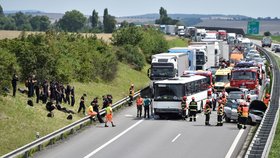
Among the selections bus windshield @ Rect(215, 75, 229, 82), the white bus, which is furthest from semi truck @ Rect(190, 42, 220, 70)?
the white bus

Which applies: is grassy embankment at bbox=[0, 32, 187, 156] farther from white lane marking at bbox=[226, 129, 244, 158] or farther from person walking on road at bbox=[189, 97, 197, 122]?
white lane marking at bbox=[226, 129, 244, 158]

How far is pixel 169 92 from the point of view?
1554 inches

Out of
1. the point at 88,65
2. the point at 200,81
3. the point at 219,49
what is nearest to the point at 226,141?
the point at 200,81

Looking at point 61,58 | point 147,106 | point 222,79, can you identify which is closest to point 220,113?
point 147,106

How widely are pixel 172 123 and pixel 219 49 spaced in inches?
1726

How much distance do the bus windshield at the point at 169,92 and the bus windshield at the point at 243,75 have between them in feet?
50.5

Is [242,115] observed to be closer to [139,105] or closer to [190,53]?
[139,105]

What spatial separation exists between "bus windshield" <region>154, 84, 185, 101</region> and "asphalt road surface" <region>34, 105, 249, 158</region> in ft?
4.34

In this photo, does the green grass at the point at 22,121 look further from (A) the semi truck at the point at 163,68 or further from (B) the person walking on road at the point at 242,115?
(B) the person walking on road at the point at 242,115

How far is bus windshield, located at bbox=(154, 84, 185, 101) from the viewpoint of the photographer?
39.3 meters

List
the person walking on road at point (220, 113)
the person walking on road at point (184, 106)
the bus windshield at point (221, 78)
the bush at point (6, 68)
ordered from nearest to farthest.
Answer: the person walking on road at point (220, 113)
the bush at point (6, 68)
the person walking on road at point (184, 106)
the bus windshield at point (221, 78)

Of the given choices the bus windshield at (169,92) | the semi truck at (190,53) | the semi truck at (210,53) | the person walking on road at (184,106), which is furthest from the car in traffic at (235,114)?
the semi truck at (210,53)

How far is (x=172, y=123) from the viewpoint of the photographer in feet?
124

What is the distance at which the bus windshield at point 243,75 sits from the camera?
176ft
